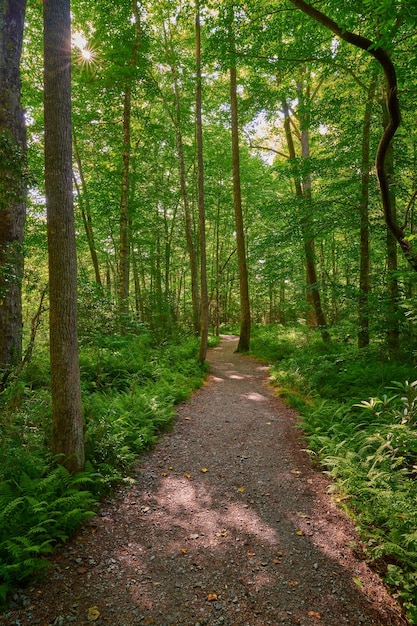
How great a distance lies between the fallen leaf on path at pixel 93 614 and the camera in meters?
2.59

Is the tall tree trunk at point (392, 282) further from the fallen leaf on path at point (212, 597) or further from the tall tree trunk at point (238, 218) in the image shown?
the tall tree trunk at point (238, 218)

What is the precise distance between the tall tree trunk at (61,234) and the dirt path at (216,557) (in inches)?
48.8

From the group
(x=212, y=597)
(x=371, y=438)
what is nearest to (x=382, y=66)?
(x=371, y=438)

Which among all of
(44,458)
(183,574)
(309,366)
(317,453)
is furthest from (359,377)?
(44,458)

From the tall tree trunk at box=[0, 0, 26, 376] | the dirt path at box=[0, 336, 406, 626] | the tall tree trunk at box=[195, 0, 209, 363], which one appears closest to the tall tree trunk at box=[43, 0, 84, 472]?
the tall tree trunk at box=[0, 0, 26, 376]

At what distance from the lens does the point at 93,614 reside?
8.61 feet

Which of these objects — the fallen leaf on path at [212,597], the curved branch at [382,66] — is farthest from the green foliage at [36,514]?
the curved branch at [382,66]

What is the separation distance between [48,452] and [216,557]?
2.48 meters

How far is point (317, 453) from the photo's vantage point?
5.25 meters

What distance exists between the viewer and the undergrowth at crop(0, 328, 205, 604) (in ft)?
10.1

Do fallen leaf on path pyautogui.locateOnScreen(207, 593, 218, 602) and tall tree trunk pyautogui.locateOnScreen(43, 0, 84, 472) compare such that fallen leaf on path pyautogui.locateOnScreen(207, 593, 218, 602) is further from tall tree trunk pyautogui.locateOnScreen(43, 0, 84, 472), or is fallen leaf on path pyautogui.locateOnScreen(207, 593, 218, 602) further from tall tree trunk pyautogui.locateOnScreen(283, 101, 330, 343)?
tall tree trunk pyautogui.locateOnScreen(283, 101, 330, 343)

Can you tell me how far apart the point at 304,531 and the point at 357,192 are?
8254 millimetres

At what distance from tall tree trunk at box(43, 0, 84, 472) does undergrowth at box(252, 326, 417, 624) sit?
362 centimetres

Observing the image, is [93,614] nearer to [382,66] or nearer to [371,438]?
[371,438]
